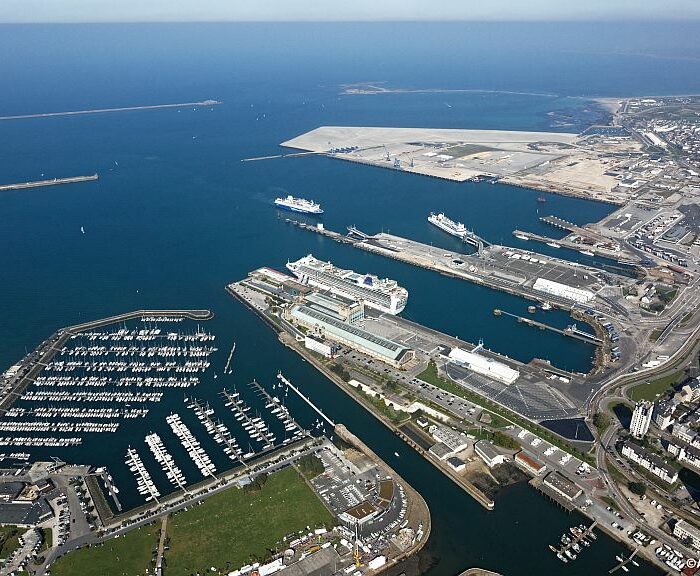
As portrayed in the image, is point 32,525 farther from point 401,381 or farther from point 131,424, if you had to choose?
point 401,381

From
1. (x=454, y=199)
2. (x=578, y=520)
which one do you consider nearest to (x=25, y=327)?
(x=578, y=520)

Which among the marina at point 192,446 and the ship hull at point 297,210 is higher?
the ship hull at point 297,210

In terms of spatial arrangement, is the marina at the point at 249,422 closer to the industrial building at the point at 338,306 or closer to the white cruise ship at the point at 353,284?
the industrial building at the point at 338,306

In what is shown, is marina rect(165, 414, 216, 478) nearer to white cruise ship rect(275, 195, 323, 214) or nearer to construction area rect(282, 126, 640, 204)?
white cruise ship rect(275, 195, 323, 214)

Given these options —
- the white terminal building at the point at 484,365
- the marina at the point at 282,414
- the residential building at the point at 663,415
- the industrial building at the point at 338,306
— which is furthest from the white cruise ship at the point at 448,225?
the residential building at the point at 663,415

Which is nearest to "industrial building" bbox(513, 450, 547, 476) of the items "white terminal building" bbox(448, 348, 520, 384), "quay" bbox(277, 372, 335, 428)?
"white terminal building" bbox(448, 348, 520, 384)

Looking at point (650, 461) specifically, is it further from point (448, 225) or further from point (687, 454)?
point (448, 225)
